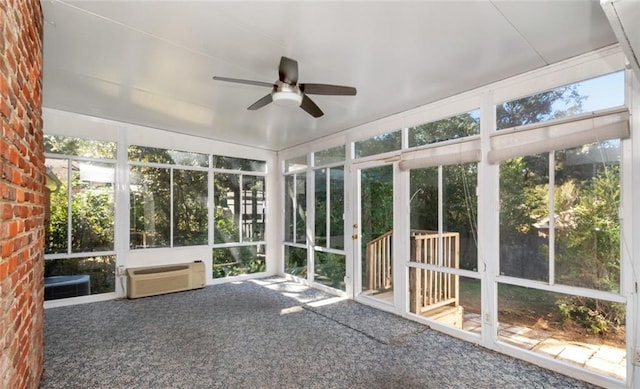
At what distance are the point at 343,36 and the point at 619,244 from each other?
2584 mm

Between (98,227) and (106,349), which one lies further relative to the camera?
(98,227)

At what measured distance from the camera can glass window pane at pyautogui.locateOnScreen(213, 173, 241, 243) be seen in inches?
225

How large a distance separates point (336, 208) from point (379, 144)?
1251 mm

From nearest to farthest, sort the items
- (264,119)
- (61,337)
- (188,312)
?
(61,337) < (188,312) < (264,119)

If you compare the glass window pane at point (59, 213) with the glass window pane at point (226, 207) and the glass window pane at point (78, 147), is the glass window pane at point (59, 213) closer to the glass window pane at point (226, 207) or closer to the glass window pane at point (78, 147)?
the glass window pane at point (78, 147)

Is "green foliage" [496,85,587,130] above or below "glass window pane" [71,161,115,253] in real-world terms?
above

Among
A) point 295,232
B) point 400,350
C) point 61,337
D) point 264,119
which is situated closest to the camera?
point 400,350

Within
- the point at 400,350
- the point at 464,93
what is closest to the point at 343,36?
the point at 464,93

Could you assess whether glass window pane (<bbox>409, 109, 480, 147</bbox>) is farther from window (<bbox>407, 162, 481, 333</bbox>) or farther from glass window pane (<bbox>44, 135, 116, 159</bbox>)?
glass window pane (<bbox>44, 135, 116, 159</bbox>)

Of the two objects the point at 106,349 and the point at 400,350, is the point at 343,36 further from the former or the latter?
the point at 106,349

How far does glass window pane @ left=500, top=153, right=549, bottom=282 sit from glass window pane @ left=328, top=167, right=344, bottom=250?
233 centimetres

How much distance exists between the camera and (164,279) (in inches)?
190

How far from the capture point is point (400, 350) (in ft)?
9.79

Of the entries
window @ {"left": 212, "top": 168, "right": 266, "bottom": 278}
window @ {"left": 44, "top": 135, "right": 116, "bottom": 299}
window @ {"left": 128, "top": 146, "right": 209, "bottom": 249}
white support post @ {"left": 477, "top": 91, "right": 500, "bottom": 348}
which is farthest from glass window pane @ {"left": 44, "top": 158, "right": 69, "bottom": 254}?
white support post @ {"left": 477, "top": 91, "right": 500, "bottom": 348}
